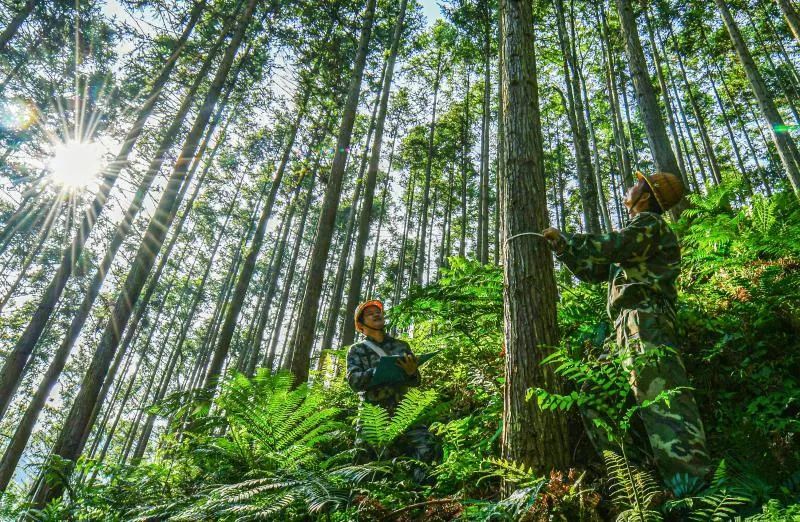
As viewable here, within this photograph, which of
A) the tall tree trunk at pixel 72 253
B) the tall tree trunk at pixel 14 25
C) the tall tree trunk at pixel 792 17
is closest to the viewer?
the tall tree trunk at pixel 72 253

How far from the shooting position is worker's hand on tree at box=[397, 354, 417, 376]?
3131 mm

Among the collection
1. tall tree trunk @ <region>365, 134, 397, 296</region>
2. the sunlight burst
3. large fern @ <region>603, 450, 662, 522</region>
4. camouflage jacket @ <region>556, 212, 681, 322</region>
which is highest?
tall tree trunk @ <region>365, 134, 397, 296</region>

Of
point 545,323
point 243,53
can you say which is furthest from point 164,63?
point 545,323

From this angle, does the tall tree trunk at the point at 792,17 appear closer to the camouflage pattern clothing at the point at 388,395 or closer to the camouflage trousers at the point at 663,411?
the camouflage trousers at the point at 663,411

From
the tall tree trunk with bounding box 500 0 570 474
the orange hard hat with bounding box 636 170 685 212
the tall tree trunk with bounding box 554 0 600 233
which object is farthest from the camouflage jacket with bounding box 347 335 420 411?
the tall tree trunk with bounding box 554 0 600 233

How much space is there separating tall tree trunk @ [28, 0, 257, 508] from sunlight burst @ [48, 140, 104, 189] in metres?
4.26

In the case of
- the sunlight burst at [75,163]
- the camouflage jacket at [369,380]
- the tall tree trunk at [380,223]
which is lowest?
the camouflage jacket at [369,380]

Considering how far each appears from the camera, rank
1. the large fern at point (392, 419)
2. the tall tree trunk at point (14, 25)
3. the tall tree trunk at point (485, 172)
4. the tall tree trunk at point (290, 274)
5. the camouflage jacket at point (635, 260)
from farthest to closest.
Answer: the tall tree trunk at point (290, 274)
the tall tree trunk at point (485, 172)
the tall tree trunk at point (14, 25)
the camouflage jacket at point (635, 260)
the large fern at point (392, 419)

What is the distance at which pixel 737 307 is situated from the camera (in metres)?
2.85

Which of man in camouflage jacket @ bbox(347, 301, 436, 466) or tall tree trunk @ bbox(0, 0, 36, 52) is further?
tall tree trunk @ bbox(0, 0, 36, 52)

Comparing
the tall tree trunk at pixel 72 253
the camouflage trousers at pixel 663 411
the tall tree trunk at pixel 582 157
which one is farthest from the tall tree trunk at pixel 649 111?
the tall tree trunk at pixel 72 253

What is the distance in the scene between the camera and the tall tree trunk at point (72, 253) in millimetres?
7262

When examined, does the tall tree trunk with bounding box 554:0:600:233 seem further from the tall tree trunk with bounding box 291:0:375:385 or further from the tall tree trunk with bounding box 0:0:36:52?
the tall tree trunk with bounding box 0:0:36:52

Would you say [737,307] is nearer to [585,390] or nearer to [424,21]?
[585,390]
